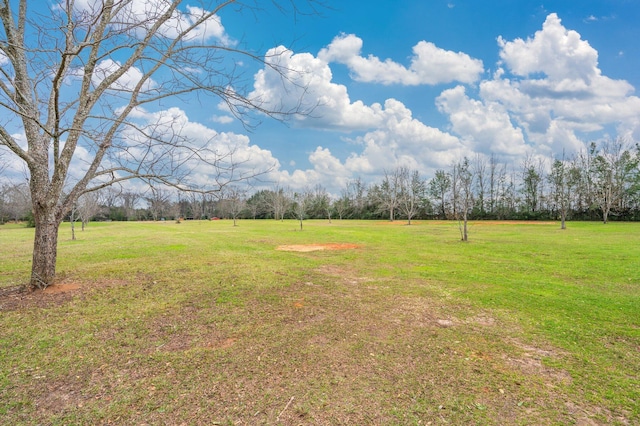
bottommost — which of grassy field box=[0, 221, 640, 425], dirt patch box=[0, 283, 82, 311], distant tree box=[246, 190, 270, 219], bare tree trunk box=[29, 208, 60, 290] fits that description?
grassy field box=[0, 221, 640, 425]

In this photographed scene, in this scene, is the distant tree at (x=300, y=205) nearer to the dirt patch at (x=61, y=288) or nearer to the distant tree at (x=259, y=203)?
the distant tree at (x=259, y=203)

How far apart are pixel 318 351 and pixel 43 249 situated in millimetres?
6168

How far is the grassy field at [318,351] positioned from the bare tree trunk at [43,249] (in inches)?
13.4

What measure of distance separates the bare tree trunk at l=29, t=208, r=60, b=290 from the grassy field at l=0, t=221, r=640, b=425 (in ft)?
1.12

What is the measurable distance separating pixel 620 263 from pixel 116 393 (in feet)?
48.7

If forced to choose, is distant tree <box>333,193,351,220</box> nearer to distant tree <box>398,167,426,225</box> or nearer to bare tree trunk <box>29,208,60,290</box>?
distant tree <box>398,167,426,225</box>

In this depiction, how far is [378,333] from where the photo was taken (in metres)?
4.91

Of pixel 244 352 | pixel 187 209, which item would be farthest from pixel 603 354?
pixel 187 209

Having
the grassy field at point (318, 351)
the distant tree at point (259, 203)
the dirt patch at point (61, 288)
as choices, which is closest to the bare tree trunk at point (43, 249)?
the dirt patch at point (61, 288)

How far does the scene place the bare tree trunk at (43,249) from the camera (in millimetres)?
6312

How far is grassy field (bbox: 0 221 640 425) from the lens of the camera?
307 cm

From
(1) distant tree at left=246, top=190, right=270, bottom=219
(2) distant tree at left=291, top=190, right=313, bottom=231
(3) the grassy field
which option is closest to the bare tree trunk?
(3) the grassy field

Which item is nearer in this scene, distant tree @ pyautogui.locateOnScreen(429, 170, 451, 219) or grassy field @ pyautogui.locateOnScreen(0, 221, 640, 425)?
grassy field @ pyautogui.locateOnScreen(0, 221, 640, 425)

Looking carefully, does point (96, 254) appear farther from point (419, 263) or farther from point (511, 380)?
point (511, 380)
